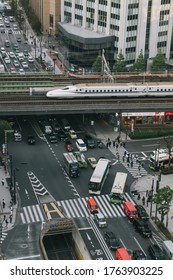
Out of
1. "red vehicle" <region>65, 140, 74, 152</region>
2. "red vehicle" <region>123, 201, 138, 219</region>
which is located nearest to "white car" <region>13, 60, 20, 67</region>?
"red vehicle" <region>65, 140, 74, 152</region>

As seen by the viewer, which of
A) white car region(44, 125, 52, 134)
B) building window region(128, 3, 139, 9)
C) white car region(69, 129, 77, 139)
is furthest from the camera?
building window region(128, 3, 139, 9)

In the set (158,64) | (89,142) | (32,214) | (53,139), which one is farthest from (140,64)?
(32,214)

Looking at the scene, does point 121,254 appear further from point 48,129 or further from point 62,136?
point 48,129

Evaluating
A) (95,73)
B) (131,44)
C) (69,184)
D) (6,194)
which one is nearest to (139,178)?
(69,184)

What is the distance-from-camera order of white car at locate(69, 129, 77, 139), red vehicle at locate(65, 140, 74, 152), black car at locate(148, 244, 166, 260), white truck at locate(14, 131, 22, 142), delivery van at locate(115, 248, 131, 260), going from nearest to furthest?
delivery van at locate(115, 248, 131, 260) < black car at locate(148, 244, 166, 260) < red vehicle at locate(65, 140, 74, 152) < white truck at locate(14, 131, 22, 142) < white car at locate(69, 129, 77, 139)

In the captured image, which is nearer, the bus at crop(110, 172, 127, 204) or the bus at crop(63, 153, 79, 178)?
the bus at crop(110, 172, 127, 204)

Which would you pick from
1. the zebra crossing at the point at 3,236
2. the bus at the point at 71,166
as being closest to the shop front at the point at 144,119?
the bus at the point at 71,166

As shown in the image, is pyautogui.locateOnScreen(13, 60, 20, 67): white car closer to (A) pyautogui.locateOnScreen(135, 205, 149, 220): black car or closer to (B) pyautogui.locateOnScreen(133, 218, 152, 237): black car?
(A) pyautogui.locateOnScreen(135, 205, 149, 220): black car
